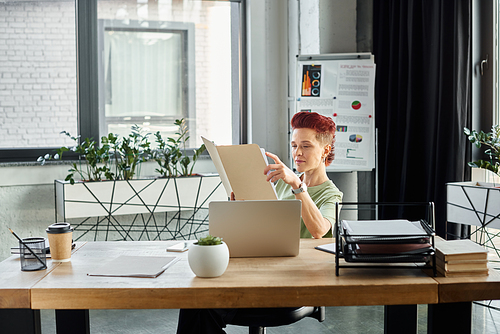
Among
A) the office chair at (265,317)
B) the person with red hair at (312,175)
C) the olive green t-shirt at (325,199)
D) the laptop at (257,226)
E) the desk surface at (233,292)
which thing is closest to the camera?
the desk surface at (233,292)

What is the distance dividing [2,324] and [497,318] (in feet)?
8.32

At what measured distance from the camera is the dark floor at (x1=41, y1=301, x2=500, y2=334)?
2.60 meters

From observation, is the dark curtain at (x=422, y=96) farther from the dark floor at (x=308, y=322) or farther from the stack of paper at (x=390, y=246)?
the stack of paper at (x=390, y=246)

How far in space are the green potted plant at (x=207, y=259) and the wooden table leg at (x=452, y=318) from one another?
0.59 metres

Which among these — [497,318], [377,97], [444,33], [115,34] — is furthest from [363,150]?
[115,34]

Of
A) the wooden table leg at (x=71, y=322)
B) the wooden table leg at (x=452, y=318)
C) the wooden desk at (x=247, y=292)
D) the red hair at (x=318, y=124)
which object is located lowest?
the wooden table leg at (x=71, y=322)

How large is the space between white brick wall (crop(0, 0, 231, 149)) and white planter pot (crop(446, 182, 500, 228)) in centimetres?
266

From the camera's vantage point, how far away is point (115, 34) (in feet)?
11.8

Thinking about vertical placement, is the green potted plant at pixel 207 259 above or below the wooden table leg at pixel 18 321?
above

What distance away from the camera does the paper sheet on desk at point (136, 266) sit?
134 cm

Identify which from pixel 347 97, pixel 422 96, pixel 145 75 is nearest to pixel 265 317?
pixel 347 97

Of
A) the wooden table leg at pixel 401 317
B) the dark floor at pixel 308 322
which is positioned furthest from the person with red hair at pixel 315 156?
the dark floor at pixel 308 322

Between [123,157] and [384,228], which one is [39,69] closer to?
[123,157]

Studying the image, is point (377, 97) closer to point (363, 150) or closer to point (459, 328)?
point (363, 150)
